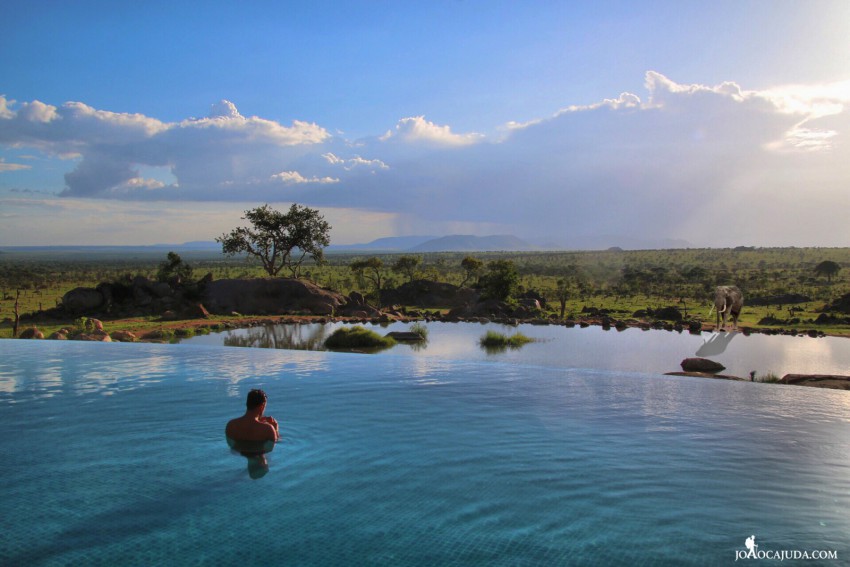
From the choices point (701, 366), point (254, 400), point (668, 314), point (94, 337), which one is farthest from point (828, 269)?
point (254, 400)

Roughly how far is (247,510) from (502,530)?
2.86 m

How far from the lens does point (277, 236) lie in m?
41.4

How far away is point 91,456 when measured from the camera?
8664 millimetres

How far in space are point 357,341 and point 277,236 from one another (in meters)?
19.7

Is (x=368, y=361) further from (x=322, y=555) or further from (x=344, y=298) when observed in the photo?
(x=344, y=298)

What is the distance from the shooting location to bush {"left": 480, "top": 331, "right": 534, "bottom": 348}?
2388 centimetres

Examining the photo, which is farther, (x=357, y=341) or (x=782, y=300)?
(x=782, y=300)

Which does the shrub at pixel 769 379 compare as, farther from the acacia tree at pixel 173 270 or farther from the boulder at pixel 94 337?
the acacia tree at pixel 173 270

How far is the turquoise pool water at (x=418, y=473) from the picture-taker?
6211mm

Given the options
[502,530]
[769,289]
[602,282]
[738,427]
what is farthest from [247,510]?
[602,282]

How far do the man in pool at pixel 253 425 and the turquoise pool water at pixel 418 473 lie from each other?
1.11 feet

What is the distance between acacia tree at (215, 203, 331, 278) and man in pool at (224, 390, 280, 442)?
32250 millimetres

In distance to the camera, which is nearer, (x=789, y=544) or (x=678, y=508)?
(x=789, y=544)

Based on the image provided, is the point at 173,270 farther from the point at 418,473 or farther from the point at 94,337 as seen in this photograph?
the point at 418,473
